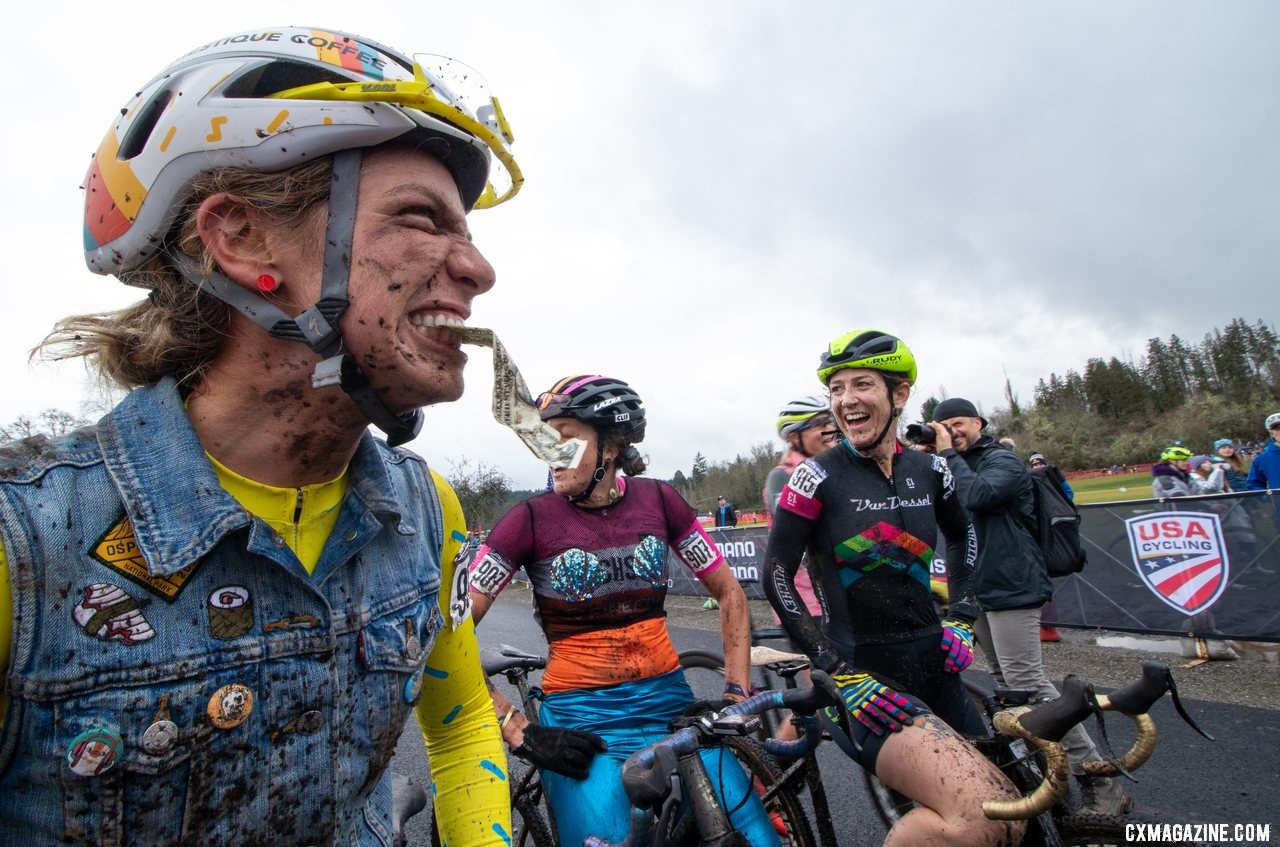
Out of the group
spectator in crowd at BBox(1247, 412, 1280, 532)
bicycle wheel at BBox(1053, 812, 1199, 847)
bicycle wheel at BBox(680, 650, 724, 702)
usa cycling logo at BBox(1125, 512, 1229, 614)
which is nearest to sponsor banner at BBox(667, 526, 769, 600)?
bicycle wheel at BBox(680, 650, 724, 702)

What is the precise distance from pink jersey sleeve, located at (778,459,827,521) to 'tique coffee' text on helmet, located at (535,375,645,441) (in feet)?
2.88

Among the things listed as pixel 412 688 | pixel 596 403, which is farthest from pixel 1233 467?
pixel 412 688

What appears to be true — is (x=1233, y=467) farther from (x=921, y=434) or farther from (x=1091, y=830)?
(x=1091, y=830)

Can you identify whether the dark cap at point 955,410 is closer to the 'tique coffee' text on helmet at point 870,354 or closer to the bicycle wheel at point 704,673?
the 'tique coffee' text on helmet at point 870,354

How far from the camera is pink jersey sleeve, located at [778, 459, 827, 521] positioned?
3338 mm

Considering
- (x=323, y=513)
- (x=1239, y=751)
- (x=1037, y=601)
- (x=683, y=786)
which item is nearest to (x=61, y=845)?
(x=323, y=513)

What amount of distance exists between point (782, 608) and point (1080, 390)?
103149mm

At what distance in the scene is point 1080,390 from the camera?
88.1 m

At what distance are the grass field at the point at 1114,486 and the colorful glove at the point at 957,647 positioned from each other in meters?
38.0

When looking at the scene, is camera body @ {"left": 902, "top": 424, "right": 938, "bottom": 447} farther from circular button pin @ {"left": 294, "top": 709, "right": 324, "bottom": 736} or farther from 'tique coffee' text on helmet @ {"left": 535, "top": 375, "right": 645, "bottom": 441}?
circular button pin @ {"left": 294, "top": 709, "right": 324, "bottom": 736}

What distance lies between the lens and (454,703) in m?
1.86

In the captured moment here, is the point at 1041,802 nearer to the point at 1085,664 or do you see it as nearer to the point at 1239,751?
the point at 1239,751

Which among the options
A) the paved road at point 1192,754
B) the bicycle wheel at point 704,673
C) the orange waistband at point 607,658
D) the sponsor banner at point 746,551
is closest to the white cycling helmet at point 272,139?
the orange waistband at point 607,658

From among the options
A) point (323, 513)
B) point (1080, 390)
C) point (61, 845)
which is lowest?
point (61, 845)
